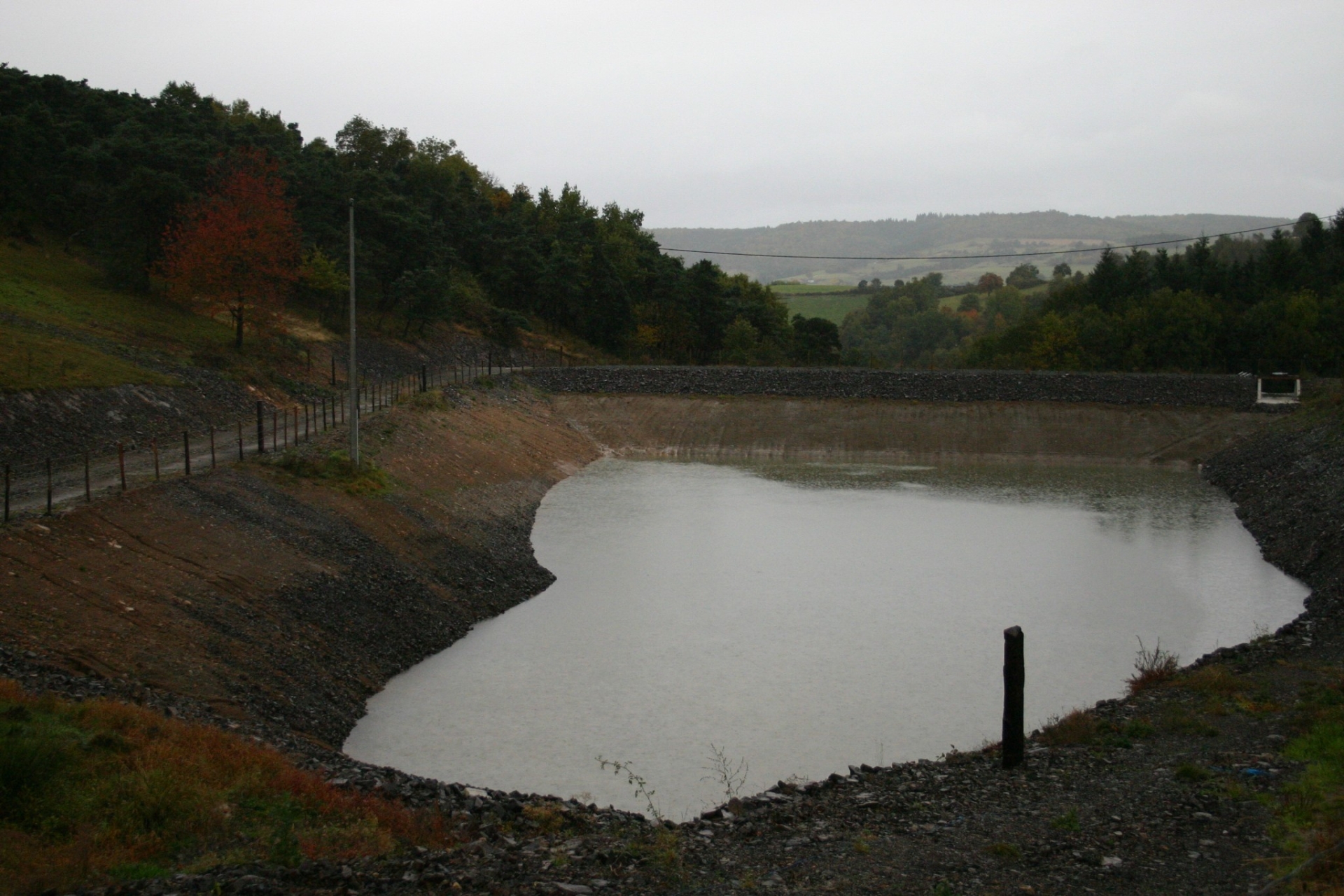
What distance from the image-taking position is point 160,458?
23297 mm

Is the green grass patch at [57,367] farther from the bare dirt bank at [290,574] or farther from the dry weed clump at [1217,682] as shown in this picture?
the dry weed clump at [1217,682]

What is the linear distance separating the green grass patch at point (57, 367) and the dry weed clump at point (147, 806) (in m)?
16.9

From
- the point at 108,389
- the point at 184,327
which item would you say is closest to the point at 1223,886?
the point at 108,389

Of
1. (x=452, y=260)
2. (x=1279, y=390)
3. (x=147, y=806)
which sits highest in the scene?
(x=452, y=260)

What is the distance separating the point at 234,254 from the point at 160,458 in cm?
1632

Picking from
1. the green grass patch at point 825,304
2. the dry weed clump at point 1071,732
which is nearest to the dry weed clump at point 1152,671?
the dry weed clump at point 1071,732

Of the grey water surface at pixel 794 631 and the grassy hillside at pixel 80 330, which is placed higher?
the grassy hillside at pixel 80 330

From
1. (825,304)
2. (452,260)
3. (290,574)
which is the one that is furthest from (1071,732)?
(825,304)

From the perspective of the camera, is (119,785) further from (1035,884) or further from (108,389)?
(108,389)

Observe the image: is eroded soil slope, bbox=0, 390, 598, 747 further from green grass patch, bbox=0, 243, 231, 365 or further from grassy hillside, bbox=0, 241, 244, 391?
green grass patch, bbox=0, 243, 231, 365

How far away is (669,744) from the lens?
1506 cm

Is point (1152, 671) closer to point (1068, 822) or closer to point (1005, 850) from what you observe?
point (1068, 822)

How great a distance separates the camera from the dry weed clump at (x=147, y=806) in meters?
8.66

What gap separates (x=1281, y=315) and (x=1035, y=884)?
6016cm
